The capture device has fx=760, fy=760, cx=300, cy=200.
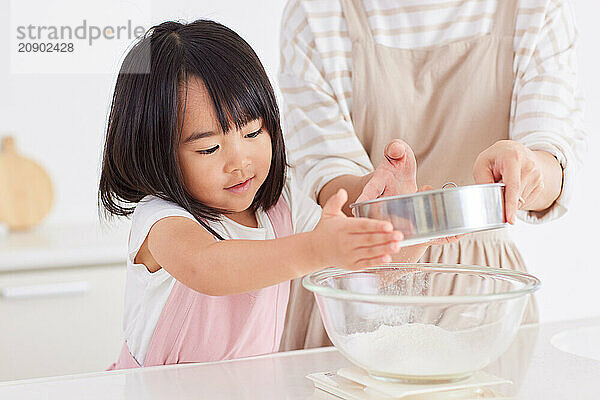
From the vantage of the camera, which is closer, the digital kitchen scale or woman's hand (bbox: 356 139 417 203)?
the digital kitchen scale

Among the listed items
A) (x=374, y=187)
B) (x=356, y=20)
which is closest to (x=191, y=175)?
(x=374, y=187)

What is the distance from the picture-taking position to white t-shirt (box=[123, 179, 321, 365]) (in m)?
1.01

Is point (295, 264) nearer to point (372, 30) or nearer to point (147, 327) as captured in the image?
point (147, 327)

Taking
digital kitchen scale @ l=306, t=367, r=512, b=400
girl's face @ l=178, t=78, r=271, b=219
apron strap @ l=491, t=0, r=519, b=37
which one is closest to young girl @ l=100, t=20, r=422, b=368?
girl's face @ l=178, t=78, r=271, b=219

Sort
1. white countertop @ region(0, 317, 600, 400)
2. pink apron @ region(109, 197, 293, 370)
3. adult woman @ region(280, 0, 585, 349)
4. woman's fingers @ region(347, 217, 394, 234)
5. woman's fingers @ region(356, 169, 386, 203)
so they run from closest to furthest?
woman's fingers @ region(347, 217, 394, 234) < white countertop @ region(0, 317, 600, 400) < woman's fingers @ region(356, 169, 386, 203) < pink apron @ region(109, 197, 293, 370) < adult woman @ region(280, 0, 585, 349)

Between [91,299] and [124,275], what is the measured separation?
6 cm

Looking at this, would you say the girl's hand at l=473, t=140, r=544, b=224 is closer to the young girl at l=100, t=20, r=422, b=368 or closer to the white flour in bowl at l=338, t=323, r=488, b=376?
the white flour in bowl at l=338, t=323, r=488, b=376

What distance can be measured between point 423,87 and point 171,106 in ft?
1.44

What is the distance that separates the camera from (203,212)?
108 cm

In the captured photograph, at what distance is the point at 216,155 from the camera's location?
1.03m

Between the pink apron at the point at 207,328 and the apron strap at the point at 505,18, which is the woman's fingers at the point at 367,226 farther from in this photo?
the apron strap at the point at 505,18

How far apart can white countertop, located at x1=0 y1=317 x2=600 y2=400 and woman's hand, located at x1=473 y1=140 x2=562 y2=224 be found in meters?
0.18

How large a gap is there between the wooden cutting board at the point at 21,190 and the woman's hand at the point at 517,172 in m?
0.68

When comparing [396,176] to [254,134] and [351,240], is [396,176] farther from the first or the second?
[351,240]
